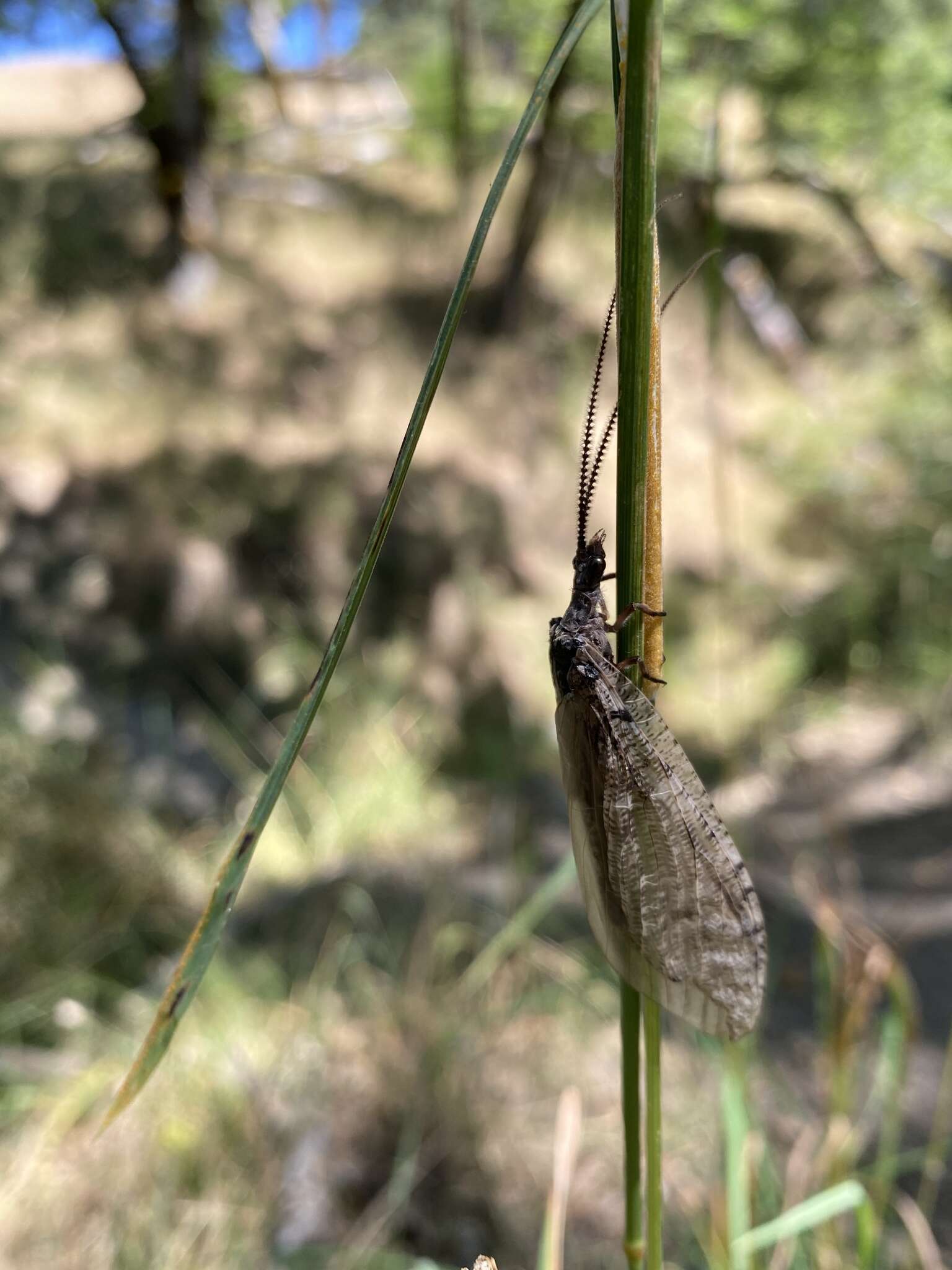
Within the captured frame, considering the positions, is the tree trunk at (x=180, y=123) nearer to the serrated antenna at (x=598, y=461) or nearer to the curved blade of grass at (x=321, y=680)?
the serrated antenna at (x=598, y=461)

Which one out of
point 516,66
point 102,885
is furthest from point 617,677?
point 516,66

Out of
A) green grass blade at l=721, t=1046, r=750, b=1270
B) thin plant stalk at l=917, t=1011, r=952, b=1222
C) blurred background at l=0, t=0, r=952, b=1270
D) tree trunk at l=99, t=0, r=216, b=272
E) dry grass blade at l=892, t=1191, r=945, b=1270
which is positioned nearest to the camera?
green grass blade at l=721, t=1046, r=750, b=1270

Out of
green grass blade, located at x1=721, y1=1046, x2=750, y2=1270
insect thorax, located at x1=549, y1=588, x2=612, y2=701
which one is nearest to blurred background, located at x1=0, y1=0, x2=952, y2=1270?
green grass blade, located at x1=721, y1=1046, x2=750, y2=1270

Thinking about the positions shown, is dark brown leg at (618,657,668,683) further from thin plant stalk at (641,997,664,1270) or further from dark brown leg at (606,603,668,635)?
thin plant stalk at (641,997,664,1270)

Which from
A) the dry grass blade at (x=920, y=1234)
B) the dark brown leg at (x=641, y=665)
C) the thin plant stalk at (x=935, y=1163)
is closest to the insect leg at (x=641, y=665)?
the dark brown leg at (x=641, y=665)

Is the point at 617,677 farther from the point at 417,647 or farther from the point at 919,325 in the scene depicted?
the point at 919,325

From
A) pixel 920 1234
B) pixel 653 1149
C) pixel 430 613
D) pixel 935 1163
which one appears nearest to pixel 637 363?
pixel 653 1149

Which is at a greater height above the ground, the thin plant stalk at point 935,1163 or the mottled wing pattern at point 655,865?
the mottled wing pattern at point 655,865
